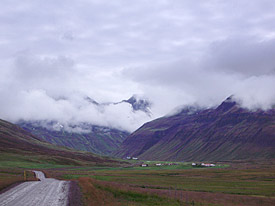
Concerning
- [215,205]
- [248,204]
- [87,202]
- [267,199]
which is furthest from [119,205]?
[267,199]

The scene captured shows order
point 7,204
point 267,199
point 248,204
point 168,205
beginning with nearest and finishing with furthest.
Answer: point 7,204
point 168,205
point 248,204
point 267,199

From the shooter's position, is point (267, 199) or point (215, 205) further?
point (267, 199)

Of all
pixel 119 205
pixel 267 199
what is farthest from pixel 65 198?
pixel 267 199

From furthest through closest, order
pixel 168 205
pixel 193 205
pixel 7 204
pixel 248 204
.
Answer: pixel 248 204, pixel 193 205, pixel 168 205, pixel 7 204

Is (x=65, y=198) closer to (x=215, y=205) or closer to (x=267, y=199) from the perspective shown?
(x=215, y=205)

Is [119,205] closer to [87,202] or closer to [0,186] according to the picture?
[87,202]

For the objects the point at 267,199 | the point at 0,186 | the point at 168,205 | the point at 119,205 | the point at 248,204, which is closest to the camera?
Result: the point at 119,205

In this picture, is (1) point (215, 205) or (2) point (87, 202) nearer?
(2) point (87, 202)

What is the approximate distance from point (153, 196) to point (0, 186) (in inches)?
943

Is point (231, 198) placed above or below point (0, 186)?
below

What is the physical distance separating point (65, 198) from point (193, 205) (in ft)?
62.0

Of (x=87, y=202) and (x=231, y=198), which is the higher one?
(x=87, y=202)

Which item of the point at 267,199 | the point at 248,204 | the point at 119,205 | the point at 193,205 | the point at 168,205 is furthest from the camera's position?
the point at 267,199

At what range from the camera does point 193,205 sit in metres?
46.5
